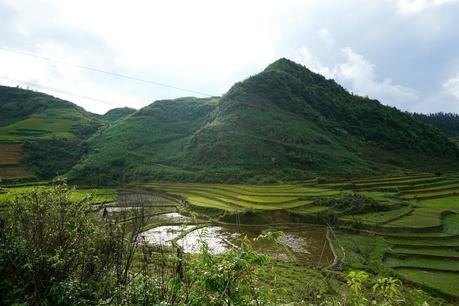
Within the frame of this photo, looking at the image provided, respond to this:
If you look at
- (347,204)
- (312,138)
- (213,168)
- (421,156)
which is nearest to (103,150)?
(213,168)

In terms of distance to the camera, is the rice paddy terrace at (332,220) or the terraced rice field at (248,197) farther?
the terraced rice field at (248,197)

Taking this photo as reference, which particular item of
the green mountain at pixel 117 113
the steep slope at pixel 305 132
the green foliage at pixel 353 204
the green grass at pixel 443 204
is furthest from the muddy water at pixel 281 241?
the green mountain at pixel 117 113

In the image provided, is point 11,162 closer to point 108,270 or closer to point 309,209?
point 309,209

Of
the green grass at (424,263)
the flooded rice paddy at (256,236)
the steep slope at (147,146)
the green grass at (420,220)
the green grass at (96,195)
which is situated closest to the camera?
the green grass at (96,195)

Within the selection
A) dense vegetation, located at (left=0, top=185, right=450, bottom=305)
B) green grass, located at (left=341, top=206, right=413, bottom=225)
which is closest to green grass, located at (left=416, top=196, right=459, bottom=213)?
green grass, located at (left=341, top=206, right=413, bottom=225)

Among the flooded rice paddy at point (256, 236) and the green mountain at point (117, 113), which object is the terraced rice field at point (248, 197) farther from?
the green mountain at point (117, 113)

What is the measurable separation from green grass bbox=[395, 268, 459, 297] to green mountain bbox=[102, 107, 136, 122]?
4330 inches

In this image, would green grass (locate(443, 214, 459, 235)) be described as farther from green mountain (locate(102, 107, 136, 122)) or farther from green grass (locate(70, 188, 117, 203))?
green mountain (locate(102, 107, 136, 122))

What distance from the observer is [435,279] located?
15.2 metres

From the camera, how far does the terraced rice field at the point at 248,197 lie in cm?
2863

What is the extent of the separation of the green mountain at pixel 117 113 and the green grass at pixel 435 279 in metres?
110

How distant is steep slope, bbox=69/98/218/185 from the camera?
174 ft

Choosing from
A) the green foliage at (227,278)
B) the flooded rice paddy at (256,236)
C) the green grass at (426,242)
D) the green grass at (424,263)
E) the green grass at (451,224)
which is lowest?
the flooded rice paddy at (256,236)

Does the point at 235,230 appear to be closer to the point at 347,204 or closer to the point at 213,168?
the point at 347,204
